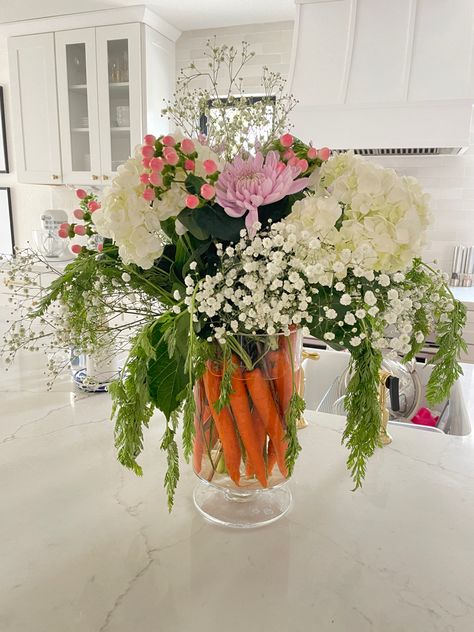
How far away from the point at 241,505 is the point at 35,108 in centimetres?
341

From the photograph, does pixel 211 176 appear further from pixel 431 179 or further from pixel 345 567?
pixel 431 179

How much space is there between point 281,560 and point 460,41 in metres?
2.61

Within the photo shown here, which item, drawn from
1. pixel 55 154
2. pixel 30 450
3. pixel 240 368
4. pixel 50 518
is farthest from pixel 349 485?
pixel 55 154

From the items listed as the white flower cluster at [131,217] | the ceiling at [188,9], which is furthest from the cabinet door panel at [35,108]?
the white flower cluster at [131,217]

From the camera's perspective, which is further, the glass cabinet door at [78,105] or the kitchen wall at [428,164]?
the glass cabinet door at [78,105]

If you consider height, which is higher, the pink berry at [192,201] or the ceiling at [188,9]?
the ceiling at [188,9]

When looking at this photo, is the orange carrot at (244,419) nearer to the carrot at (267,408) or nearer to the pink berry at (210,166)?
the carrot at (267,408)

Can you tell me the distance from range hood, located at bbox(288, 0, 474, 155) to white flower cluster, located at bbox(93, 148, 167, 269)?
2234 millimetres

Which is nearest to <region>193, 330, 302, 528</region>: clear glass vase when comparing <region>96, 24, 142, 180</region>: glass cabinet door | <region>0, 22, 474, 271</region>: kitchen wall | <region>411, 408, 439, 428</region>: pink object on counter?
<region>411, 408, 439, 428</region>: pink object on counter

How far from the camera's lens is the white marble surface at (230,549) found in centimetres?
64

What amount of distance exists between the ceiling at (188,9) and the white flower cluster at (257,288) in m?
2.78

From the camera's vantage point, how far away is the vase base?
0.81m

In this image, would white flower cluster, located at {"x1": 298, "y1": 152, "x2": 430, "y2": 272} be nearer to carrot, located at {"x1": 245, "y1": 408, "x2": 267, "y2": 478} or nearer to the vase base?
carrot, located at {"x1": 245, "y1": 408, "x2": 267, "y2": 478}

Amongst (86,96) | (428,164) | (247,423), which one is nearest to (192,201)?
(247,423)
